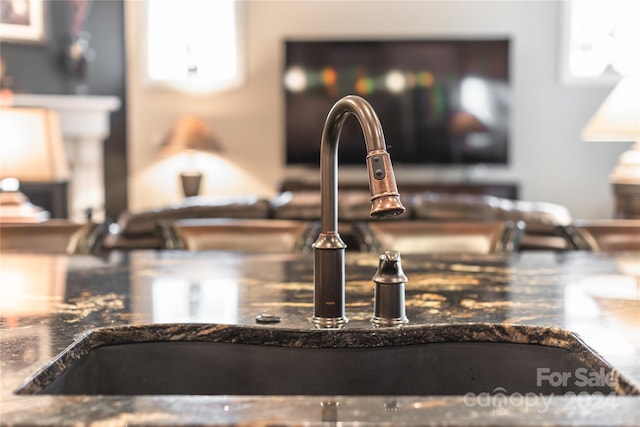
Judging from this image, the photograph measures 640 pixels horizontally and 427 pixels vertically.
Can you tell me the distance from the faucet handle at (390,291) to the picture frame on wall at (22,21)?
6333 millimetres

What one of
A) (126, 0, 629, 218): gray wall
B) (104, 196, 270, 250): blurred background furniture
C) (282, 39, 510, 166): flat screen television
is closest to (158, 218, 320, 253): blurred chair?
(104, 196, 270, 250): blurred background furniture

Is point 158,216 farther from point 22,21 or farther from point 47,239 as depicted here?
point 22,21

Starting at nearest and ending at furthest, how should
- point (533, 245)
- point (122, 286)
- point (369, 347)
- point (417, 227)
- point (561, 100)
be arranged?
1. point (369, 347)
2. point (122, 286)
3. point (417, 227)
4. point (533, 245)
5. point (561, 100)

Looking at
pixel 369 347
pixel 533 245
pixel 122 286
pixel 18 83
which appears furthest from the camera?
pixel 18 83

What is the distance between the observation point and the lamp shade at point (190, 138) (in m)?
7.01

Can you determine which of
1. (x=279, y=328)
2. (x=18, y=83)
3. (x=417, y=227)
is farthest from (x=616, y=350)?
(x=18, y=83)

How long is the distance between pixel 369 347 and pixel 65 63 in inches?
253

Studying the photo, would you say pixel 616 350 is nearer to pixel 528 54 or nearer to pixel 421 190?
pixel 421 190

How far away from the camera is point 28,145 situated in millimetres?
2855

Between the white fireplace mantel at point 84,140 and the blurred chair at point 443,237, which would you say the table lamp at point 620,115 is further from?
the white fireplace mantel at point 84,140

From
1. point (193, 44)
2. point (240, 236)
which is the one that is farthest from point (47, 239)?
point (193, 44)

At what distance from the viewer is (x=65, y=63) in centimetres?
702

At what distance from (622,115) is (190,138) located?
12.7 ft

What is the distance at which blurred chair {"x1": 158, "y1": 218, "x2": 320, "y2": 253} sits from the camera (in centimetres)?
232
